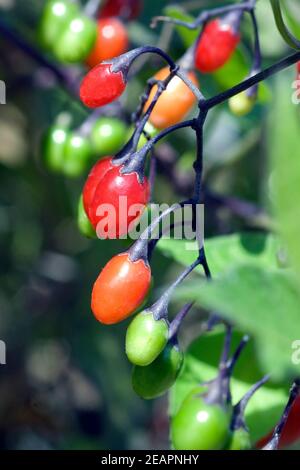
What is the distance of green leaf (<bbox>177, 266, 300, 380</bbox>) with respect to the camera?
27.1 inches

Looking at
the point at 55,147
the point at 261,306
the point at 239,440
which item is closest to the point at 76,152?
the point at 55,147

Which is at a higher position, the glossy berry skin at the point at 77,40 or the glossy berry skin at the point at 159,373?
the glossy berry skin at the point at 77,40

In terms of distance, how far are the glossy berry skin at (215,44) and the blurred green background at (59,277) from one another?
60cm

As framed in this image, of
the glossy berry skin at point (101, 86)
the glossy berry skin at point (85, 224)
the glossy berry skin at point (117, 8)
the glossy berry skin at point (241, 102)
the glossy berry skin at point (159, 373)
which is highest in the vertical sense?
the glossy berry skin at point (117, 8)

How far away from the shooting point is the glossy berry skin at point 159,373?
118cm

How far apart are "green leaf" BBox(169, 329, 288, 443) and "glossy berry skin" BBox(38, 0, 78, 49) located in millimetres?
678

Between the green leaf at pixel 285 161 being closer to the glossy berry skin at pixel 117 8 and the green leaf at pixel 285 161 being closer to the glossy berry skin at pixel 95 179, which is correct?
Result: the glossy berry skin at pixel 95 179

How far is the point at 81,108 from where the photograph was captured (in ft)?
6.68

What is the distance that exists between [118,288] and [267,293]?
390 millimetres

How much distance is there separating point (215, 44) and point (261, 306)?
93 centimetres

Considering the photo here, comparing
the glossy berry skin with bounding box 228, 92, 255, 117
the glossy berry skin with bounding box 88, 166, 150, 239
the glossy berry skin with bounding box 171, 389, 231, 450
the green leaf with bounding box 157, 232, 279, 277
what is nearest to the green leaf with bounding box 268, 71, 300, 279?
the glossy berry skin with bounding box 88, 166, 150, 239

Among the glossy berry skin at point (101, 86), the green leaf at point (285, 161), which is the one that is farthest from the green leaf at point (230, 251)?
the green leaf at point (285, 161)

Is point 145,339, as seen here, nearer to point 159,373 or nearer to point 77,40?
point 159,373

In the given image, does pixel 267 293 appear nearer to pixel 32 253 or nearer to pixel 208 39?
pixel 208 39
